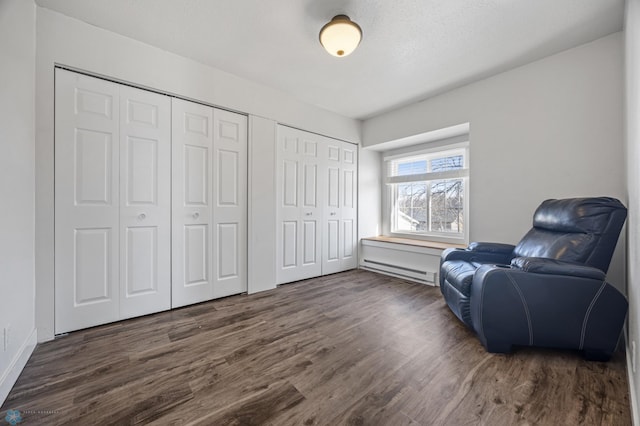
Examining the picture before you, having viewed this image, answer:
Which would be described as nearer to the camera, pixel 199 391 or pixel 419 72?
pixel 199 391

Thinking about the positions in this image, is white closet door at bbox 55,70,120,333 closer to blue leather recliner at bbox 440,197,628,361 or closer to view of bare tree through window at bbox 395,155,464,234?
blue leather recliner at bbox 440,197,628,361

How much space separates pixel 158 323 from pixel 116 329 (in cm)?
29

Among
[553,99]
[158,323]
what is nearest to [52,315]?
[158,323]

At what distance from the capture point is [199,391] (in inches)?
55.1

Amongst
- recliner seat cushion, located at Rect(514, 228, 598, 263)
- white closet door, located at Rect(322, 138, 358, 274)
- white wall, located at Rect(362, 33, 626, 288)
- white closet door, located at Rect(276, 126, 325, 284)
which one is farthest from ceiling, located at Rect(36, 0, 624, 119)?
recliner seat cushion, located at Rect(514, 228, 598, 263)

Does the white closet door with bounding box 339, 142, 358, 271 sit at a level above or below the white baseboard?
above

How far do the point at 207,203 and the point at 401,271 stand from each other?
2.68 meters

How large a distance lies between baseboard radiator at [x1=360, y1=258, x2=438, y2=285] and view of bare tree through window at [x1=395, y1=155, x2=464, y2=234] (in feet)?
2.68

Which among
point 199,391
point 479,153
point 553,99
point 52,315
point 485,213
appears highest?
point 553,99

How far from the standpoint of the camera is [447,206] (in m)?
3.79

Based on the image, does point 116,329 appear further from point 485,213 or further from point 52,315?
point 485,213

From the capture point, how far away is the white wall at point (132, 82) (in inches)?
74.6

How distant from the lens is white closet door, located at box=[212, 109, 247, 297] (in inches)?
109

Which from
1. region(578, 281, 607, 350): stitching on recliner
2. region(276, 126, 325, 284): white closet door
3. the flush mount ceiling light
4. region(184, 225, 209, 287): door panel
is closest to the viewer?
region(578, 281, 607, 350): stitching on recliner
